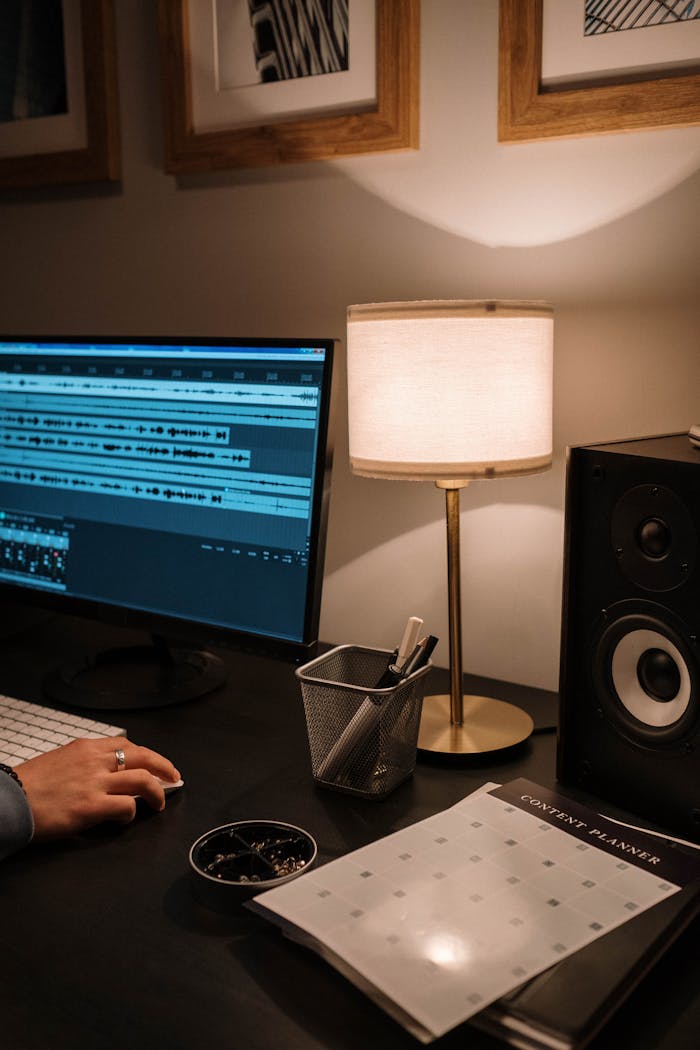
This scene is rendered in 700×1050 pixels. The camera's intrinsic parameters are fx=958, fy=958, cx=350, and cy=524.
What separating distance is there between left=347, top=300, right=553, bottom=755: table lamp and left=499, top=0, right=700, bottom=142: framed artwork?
0.27 meters

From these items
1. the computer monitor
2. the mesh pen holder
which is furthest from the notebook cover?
the computer monitor

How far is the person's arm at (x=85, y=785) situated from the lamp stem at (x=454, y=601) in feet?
1.08

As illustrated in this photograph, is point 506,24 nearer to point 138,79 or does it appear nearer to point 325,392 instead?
point 325,392

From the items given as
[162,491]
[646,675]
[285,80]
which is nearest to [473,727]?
[646,675]

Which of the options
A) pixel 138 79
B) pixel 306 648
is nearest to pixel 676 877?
pixel 306 648

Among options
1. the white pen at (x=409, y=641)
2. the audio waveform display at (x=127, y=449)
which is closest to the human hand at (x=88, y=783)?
the white pen at (x=409, y=641)

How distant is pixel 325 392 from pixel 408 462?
0.48ft

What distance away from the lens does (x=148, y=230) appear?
1.57 m

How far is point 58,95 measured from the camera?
1.62m

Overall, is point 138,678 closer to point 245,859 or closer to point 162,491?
point 162,491

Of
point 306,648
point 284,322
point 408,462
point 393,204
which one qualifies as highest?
point 393,204

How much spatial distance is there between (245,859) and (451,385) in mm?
491

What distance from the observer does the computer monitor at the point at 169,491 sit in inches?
43.6

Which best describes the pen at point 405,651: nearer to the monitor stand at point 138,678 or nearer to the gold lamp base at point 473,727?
the gold lamp base at point 473,727
